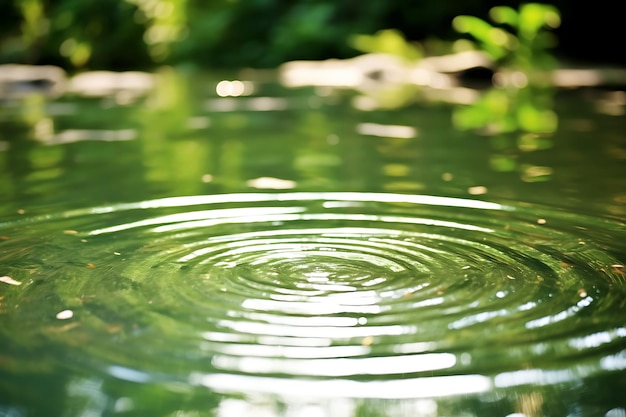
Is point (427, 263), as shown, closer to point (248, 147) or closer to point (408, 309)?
point (408, 309)

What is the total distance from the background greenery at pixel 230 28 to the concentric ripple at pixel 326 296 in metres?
11.3

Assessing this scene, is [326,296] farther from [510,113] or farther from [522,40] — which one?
[522,40]

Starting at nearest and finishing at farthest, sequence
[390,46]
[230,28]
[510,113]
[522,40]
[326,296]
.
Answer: [326,296] → [510,113] → [522,40] → [390,46] → [230,28]

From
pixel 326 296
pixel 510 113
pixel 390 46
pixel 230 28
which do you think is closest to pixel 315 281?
pixel 326 296

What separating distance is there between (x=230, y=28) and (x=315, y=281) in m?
14.3

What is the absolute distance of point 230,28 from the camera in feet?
52.9

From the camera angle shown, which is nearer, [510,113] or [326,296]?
[326,296]

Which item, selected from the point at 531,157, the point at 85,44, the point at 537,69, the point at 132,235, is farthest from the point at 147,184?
the point at 85,44

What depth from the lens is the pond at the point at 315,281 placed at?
5.58 ft

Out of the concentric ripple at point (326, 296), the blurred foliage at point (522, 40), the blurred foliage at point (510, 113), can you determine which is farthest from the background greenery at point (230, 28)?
the concentric ripple at point (326, 296)

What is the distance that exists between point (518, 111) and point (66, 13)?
11.4m

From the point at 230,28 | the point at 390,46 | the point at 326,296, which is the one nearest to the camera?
the point at 326,296

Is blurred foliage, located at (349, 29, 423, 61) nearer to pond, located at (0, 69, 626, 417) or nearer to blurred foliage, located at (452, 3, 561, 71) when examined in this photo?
blurred foliage, located at (452, 3, 561, 71)

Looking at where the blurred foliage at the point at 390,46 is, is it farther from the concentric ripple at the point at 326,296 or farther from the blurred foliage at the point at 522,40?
the concentric ripple at the point at 326,296
